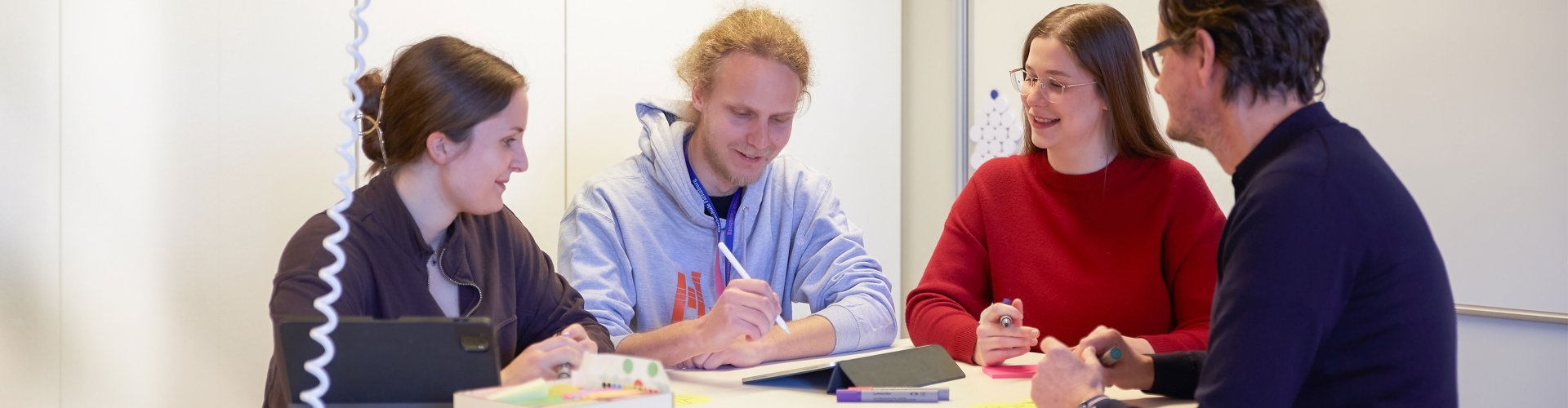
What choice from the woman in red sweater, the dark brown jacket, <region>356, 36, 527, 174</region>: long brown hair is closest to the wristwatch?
the woman in red sweater

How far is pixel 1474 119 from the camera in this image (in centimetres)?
255

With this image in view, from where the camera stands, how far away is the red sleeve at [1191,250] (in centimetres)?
186

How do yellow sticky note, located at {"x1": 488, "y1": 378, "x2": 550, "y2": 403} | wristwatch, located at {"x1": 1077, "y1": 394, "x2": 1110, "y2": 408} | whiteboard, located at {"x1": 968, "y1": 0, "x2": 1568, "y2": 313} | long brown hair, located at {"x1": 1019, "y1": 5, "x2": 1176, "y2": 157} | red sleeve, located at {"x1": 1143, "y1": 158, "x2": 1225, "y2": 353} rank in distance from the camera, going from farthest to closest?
whiteboard, located at {"x1": 968, "y1": 0, "x2": 1568, "y2": 313} → long brown hair, located at {"x1": 1019, "y1": 5, "x2": 1176, "y2": 157} → red sleeve, located at {"x1": 1143, "y1": 158, "x2": 1225, "y2": 353} → wristwatch, located at {"x1": 1077, "y1": 394, "x2": 1110, "y2": 408} → yellow sticky note, located at {"x1": 488, "y1": 378, "x2": 550, "y2": 403}

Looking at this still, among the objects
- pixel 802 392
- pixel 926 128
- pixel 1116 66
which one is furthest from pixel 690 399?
pixel 926 128

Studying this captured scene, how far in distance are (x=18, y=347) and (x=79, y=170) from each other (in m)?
0.30

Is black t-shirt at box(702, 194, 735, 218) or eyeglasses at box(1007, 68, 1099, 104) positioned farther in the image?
black t-shirt at box(702, 194, 735, 218)

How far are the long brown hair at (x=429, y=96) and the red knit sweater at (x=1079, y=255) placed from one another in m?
0.85

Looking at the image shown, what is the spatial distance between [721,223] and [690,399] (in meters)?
0.72

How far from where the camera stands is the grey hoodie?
201cm

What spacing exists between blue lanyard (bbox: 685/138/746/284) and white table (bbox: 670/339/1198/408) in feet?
1.36

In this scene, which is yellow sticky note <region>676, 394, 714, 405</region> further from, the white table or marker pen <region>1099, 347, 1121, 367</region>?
marker pen <region>1099, 347, 1121, 367</region>

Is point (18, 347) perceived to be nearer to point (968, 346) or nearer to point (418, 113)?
point (418, 113)

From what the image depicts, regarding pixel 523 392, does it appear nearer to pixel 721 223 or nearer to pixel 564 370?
pixel 564 370

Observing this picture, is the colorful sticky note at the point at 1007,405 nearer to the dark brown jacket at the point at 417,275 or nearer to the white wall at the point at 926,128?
the dark brown jacket at the point at 417,275
